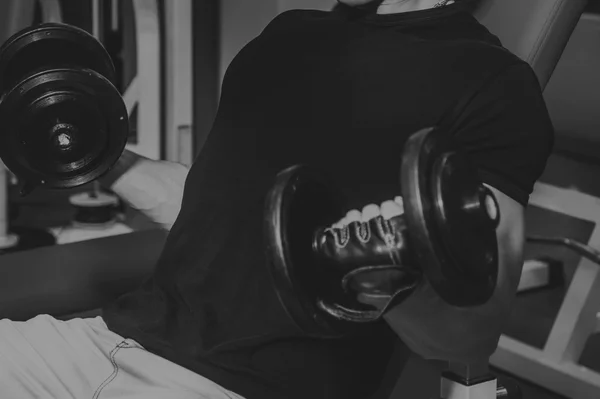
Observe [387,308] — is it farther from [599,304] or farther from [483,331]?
[599,304]

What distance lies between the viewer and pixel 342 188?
3.51ft

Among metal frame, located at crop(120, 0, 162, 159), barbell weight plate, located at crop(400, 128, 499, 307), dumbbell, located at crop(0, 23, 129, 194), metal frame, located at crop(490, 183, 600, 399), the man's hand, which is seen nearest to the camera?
barbell weight plate, located at crop(400, 128, 499, 307)

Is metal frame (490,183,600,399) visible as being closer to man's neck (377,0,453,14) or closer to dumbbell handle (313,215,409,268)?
man's neck (377,0,453,14)

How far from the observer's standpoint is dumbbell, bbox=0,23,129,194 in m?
1.15

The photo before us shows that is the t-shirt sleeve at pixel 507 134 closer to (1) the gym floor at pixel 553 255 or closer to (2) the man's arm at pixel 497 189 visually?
(2) the man's arm at pixel 497 189

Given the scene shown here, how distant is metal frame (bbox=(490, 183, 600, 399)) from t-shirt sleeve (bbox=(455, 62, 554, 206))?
1.30 m

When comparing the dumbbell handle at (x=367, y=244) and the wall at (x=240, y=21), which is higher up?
the dumbbell handle at (x=367, y=244)

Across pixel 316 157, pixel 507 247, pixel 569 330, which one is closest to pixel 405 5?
pixel 316 157

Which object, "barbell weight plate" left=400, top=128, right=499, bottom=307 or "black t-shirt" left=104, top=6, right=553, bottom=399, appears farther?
"black t-shirt" left=104, top=6, right=553, bottom=399

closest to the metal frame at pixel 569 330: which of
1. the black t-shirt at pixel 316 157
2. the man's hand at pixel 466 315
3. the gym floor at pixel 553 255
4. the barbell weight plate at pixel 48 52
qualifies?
the gym floor at pixel 553 255

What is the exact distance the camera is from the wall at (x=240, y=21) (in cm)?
264

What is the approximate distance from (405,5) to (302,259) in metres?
0.51

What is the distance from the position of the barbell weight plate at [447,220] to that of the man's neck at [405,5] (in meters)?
0.42

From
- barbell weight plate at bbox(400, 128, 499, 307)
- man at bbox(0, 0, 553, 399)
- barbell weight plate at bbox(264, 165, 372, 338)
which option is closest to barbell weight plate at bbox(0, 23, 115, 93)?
man at bbox(0, 0, 553, 399)
